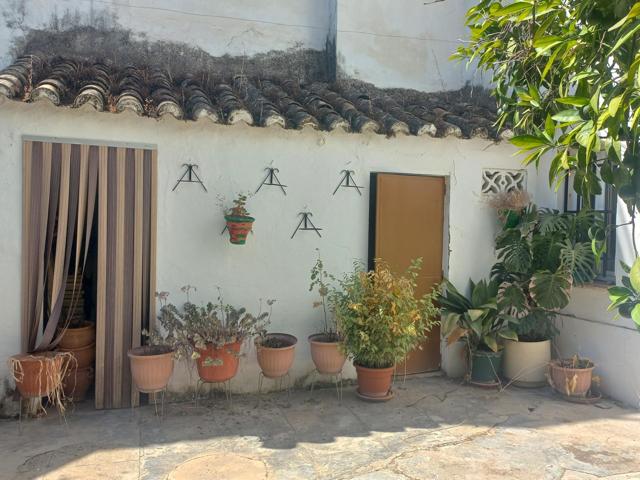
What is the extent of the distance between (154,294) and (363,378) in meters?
2.44

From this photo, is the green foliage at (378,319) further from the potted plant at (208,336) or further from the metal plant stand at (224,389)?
the metal plant stand at (224,389)

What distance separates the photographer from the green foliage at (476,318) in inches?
255

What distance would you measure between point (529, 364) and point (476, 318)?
0.95 meters

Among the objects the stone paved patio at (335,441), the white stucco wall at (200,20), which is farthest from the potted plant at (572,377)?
the white stucco wall at (200,20)

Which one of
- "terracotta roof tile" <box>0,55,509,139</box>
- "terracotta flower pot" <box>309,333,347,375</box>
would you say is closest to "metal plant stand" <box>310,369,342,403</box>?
"terracotta flower pot" <box>309,333,347,375</box>

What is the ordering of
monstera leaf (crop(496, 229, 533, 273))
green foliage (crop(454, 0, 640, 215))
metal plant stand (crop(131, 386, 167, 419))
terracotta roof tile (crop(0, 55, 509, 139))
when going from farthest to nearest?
monstera leaf (crop(496, 229, 533, 273)) < metal plant stand (crop(131, 386, 167, 419)) < terracotta roof tile (crop(0, 55, 509, 139)) < green foliage (crop(454, 0, 640, 215))

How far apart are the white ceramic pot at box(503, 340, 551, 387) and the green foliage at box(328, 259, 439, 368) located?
1.54 meters

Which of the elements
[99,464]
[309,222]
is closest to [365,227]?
[309,222]

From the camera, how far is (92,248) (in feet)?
21.4

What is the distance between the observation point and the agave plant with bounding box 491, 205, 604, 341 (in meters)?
6.37

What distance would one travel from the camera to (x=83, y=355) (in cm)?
572

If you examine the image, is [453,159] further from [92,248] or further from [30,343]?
[30,343]

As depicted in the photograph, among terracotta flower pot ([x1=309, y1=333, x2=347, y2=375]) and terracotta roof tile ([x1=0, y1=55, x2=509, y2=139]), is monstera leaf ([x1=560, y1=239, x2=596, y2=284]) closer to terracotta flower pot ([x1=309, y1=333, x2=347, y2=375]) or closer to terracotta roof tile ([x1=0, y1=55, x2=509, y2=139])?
terracotta roof tile ([x1=0, y1=55, x2=509, y2=139])

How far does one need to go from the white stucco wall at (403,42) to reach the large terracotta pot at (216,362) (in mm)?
4468
